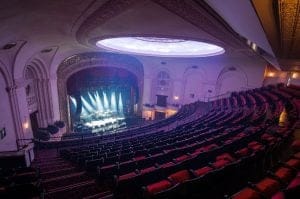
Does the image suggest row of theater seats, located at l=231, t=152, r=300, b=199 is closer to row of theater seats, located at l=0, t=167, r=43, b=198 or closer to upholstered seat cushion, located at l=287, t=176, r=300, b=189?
upholstered seat cushion, located at l=287, t=176, r=300, b=189

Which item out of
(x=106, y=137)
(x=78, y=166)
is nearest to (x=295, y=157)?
(x=78, y=166)

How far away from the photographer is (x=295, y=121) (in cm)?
782

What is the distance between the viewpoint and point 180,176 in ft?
12.1

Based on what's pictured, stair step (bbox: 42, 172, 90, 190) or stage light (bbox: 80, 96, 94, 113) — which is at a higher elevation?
stair step (bbox: 42, 172, 90, 190)

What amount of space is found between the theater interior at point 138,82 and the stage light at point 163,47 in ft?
0.31

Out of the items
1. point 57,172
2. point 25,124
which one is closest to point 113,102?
point 25,124

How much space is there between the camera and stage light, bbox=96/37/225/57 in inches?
545

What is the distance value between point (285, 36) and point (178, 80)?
14850mm

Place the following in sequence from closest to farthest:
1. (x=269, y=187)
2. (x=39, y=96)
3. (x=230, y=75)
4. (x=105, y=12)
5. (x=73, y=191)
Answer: (x=269, y=187) < (x=73, y=191) < (x=105, y=12) < (x=39, y=96) < (x=230, y=75)

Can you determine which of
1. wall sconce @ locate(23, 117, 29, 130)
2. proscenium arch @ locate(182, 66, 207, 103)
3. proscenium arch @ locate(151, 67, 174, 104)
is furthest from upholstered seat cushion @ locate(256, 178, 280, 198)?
proscenium arch @ locate(151, 67, 174, 104)

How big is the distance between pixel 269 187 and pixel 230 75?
1513 centimetres

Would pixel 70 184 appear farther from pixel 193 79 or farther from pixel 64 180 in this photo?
pixel 193 79

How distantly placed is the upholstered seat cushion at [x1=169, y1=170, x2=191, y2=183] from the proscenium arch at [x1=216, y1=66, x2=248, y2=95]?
1457 centimetres

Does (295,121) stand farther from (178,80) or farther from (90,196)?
(178,80)
